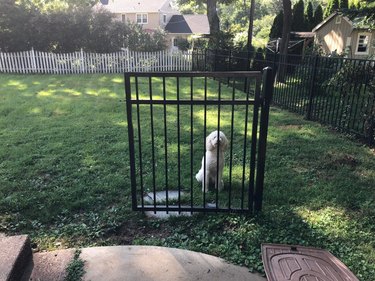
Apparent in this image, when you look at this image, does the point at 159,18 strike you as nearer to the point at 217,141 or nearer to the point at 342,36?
the point at 342,36

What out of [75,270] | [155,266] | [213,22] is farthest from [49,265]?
[213,22]

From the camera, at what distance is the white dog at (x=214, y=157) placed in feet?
12.0

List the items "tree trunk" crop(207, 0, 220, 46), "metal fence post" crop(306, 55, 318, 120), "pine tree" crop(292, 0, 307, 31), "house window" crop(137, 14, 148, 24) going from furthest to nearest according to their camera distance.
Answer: "house window" crop(137, 14, 148, 24) < "pine tree" crop(292, 0, 307, 31) < "tree trunk" crop(207, 0, 220, 46) < "metal fence post" crop(306, 55, 318, 120)

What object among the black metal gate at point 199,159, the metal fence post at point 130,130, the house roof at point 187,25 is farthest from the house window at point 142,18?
the metal fence post at point 130,130

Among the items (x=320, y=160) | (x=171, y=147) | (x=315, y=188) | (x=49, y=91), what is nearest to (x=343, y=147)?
(x=320, y=160)

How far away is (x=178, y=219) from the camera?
344cm

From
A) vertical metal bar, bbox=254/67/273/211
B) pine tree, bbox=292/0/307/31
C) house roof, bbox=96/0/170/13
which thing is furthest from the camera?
house roof, bbox=96/0/170/13

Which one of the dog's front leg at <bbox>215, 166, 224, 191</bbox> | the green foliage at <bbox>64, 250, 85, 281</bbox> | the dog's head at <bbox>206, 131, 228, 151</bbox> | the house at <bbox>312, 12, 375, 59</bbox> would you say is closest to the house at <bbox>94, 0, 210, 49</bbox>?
the house at <bbox>312, 12, 375, 59</bbox>

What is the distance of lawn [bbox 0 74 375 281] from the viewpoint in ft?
9.98

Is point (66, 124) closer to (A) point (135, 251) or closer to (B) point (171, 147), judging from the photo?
(B) point (171, 147)

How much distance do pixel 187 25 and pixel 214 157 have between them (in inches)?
1527

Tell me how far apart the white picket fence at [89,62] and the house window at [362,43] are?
38.9 feet

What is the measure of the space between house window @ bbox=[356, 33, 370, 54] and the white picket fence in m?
11.9

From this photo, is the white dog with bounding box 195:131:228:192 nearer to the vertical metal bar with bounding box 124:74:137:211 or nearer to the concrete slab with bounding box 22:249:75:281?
the vertical metal bar with bounding box 124:74:137:211
